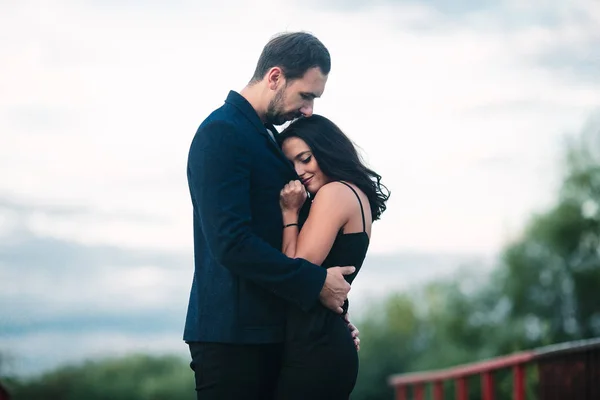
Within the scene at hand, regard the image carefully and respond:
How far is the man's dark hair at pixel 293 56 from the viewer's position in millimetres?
2631

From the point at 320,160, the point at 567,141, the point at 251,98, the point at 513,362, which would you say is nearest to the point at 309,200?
the point at 320,160

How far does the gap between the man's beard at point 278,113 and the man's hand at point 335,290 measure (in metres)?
0.48

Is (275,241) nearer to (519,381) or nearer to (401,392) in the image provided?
(519,381)

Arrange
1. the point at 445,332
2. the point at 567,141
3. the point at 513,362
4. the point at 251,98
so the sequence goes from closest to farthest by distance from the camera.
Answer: the point at 251,98 < the point at 513,362 < the point at 567,141 < the point at 445,332

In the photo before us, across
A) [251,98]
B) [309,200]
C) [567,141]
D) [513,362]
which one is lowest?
[513,362]

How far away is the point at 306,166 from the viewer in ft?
8.85

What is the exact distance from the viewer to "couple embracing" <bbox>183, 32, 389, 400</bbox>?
2395mm

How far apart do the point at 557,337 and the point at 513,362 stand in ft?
48.1

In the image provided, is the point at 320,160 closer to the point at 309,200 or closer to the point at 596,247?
the point at 309,200

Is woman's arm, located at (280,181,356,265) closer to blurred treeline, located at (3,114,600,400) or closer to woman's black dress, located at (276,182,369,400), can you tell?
woman's black dress, located at (276,182,369,400)

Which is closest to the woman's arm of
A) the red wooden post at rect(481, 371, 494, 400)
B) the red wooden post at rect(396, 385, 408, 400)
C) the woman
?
the woman

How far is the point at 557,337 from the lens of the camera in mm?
19062

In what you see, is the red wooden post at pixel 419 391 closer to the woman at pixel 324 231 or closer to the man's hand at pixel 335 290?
the woman at pixel 324 231

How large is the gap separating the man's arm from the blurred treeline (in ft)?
50.0
